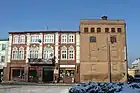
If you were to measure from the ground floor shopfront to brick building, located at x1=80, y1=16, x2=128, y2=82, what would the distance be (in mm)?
2519

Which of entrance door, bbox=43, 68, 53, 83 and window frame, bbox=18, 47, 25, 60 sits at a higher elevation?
window frame, bbox=18, 47, 25, 60

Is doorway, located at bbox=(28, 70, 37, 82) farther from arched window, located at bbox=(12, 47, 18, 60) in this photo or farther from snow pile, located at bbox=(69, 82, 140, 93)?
snow pile, located at bbox=(69, 82, 140, 93)

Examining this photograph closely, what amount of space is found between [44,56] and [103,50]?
1359 cm

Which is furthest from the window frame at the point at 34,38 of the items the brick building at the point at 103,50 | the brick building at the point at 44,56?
the brick building at the point at 103,50

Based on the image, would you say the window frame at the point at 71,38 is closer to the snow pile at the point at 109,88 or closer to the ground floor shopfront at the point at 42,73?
the ground floor shopfront at the point at 42,73

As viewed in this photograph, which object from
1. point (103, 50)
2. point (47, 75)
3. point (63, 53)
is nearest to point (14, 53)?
point (47, 75)

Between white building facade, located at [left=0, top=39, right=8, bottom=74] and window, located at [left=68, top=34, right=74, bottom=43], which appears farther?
white building facade, located at [left=0, top=39, right=8, bottom=74]

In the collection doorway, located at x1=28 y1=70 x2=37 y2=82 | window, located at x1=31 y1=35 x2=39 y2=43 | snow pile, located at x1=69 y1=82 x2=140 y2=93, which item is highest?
window, located at x1=31 y1=35 x2=39 y2=43

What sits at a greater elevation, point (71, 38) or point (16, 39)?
point (71, 38)

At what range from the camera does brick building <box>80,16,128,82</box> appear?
58156 millimetres

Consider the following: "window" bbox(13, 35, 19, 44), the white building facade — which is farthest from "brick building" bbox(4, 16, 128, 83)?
the white building facade

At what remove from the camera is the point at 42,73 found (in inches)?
2317

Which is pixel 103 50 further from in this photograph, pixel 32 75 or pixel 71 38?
pixel 32 75

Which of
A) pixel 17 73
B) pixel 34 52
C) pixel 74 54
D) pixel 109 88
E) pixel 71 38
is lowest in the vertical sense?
pixel 17 73
